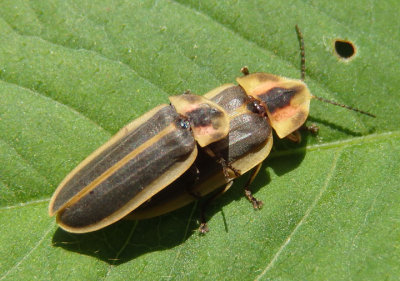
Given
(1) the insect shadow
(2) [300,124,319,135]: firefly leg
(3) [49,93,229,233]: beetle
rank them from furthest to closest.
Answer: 1. (2) [300,124,319,135]: firefly leg
2. (1) the insect shadow
3. (3) [49,93,229,233]: beetle

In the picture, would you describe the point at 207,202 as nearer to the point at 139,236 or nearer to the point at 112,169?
the point at 139,236

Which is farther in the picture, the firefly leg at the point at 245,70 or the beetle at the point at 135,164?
the firefly leg at the point at 245,70

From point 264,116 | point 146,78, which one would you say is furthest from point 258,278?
point 146,78

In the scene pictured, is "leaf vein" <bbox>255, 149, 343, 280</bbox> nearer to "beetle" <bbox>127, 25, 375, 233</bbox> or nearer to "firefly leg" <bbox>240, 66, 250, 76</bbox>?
"beetle" <bbox>127, 25, 375, 233</bbox>

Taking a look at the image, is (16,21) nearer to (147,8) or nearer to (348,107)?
(147,8)

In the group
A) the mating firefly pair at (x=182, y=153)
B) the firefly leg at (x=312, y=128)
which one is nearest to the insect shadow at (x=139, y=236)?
the mating firefly pair at (x=182, y=153)

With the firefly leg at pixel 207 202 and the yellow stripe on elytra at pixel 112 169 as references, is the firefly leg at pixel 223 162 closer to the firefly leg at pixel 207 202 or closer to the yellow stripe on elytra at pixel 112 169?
the firefly leg at pixel 207 202

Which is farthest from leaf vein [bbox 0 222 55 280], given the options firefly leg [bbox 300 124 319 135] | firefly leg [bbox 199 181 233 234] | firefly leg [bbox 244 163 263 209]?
firefly leg [bbox 300 124 319 135]

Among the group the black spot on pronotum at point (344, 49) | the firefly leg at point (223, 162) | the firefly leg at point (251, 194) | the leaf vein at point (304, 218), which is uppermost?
the black spot on pronotum at point (344, 49)
